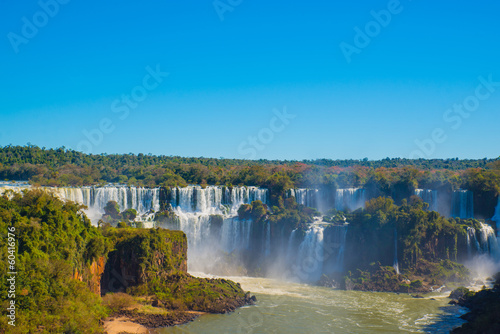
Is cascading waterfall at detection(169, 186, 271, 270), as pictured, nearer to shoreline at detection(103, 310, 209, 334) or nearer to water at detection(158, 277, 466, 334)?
water at detection(158, 277, 466, 334)

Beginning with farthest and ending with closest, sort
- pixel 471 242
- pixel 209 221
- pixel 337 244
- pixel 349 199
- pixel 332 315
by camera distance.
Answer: pixel 349 199 < pixel 209 221 < pixel 337 244 < pixel 471 242 < pixel 332 315

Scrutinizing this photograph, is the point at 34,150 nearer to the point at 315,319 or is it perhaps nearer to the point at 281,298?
the point at 281,298

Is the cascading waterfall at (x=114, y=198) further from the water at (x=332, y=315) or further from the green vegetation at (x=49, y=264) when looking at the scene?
the green vegetation at (x=49, y=264)

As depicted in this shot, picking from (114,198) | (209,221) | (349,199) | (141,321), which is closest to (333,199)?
(349,199)

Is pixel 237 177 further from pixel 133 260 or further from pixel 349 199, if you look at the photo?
pixel 133 260

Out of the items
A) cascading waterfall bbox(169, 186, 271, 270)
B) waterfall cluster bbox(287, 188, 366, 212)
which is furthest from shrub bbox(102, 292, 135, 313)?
waterfall cluster bbox(287, 188, 366, 212)

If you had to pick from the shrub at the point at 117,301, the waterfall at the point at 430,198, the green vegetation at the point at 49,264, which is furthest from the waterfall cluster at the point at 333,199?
the green vegetation at the point at 49,264

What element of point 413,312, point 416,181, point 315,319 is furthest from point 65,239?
point 416,181
